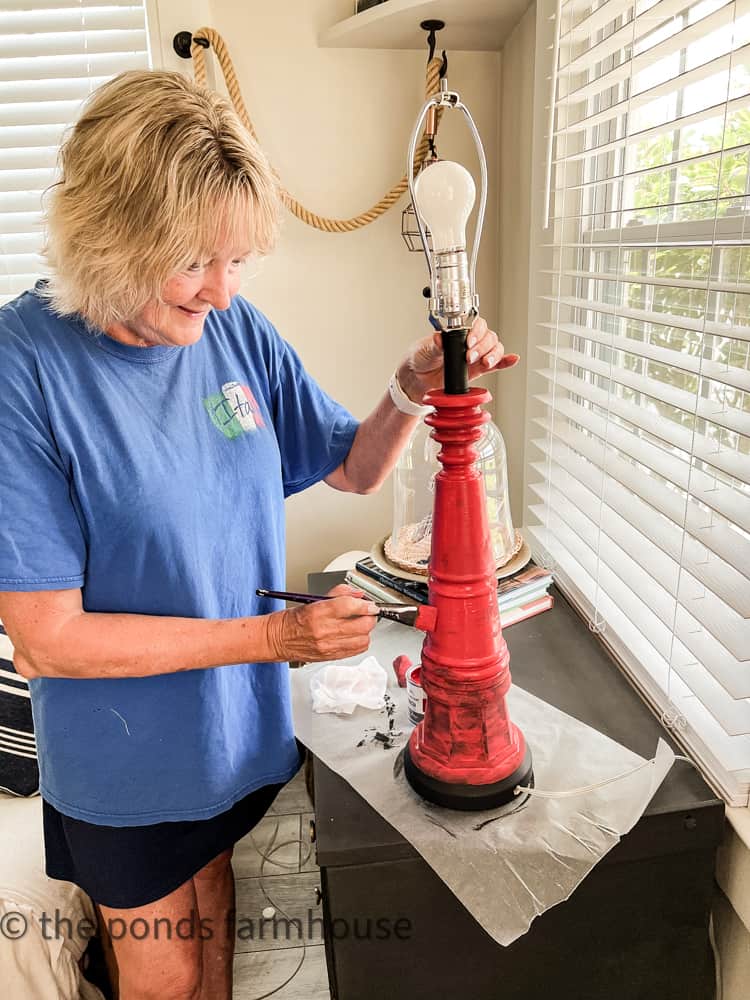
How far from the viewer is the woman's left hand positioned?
90 centimetres

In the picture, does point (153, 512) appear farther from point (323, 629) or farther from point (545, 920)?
point (545, 920)

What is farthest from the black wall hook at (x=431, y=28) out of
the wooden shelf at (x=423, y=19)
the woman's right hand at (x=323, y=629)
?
the woman's right hand at (x=323, y=629)

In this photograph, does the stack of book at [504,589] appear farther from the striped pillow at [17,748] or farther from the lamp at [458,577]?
the striped pillow at [17,748]

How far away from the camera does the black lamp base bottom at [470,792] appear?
0.85 metres

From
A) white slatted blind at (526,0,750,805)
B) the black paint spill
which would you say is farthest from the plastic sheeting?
white slatted blind at (526,0,750,805)

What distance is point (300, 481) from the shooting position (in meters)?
1.21

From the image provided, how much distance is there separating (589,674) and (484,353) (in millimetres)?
519

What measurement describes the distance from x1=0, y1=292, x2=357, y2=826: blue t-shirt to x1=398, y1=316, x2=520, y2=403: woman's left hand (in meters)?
0.20

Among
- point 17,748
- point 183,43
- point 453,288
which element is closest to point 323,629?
point 453,288

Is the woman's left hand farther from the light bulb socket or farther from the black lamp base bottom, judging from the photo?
the black lamp base bottom

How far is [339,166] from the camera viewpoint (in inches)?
75.9

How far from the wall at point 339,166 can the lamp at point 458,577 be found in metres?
1.20

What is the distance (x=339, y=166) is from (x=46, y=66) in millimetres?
750

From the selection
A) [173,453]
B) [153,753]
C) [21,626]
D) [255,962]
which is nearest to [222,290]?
[173,453]
